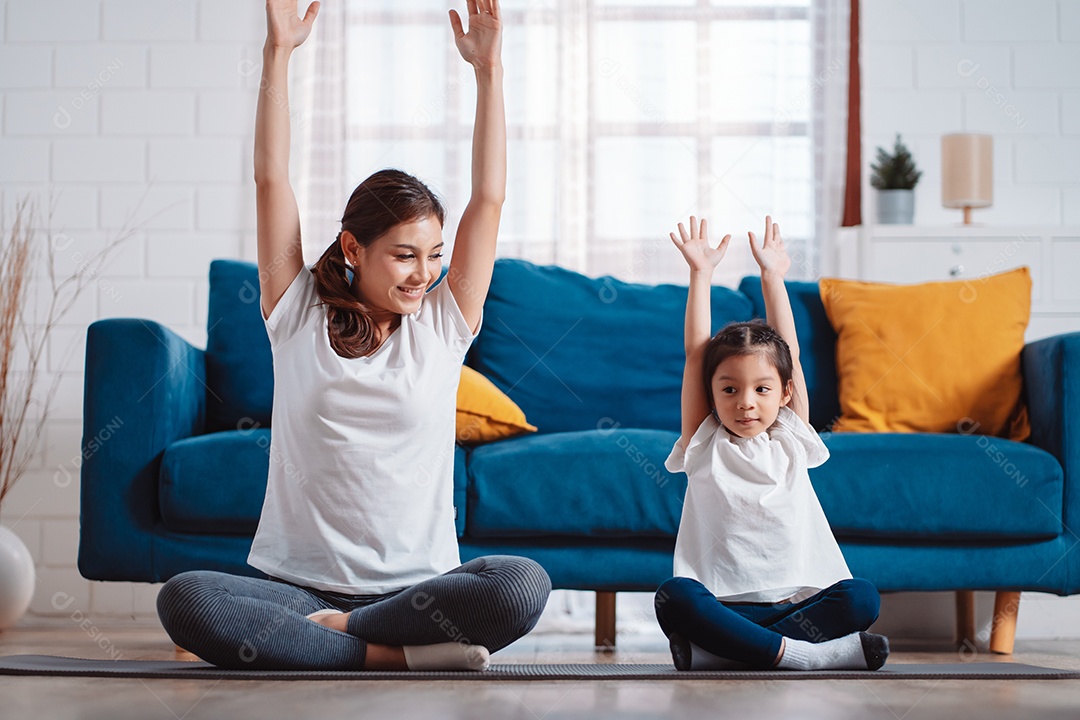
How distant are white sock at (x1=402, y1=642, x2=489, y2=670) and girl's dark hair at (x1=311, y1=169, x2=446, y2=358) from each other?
1.49 feet

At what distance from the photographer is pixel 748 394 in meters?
1.73

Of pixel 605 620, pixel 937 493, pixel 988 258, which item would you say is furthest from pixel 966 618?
pixel 988 258

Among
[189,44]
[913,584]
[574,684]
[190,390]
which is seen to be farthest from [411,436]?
[189,44]

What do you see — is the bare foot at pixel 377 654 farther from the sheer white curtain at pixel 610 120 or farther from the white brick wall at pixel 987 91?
the white brick wall at pixel 987 91

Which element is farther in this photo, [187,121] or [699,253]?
[187,121]

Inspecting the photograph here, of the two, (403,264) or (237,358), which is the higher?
(403,264)

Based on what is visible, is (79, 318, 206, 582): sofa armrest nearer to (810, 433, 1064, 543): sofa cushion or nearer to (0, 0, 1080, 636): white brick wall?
(0, 0, 1080, 636): white brick wall

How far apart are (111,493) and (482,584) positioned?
1082 mm

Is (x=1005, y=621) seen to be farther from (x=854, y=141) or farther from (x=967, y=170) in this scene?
(x=854, y=141)

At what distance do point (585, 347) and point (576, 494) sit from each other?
2.05 feet

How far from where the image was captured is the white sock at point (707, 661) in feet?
5.11

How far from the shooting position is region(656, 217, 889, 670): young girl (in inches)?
60.7

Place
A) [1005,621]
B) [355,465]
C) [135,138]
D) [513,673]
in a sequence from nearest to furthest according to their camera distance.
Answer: [513,673] → [355,465] → [1005,621] → [135,138]

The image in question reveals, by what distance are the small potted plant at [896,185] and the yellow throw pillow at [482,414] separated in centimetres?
147
